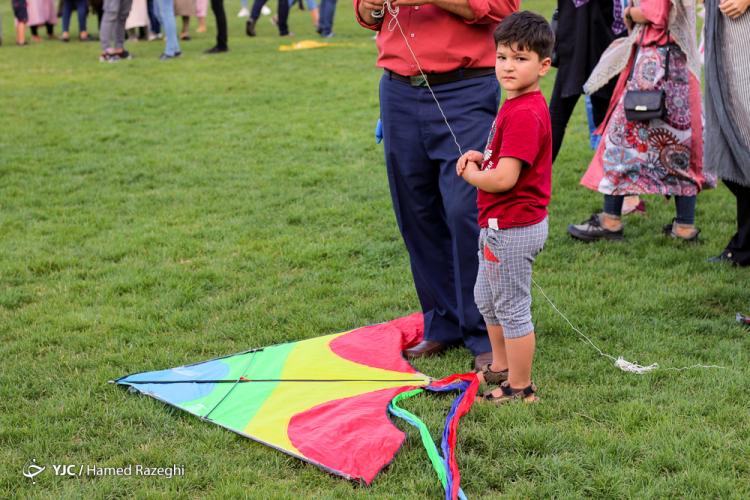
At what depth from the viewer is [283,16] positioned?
16.5 metres

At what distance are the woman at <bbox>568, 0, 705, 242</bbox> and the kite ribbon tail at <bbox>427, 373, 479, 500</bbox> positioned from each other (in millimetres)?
2237

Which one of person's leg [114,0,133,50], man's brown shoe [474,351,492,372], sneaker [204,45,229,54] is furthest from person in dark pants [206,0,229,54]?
man's brown shoe [474,351,492,372]

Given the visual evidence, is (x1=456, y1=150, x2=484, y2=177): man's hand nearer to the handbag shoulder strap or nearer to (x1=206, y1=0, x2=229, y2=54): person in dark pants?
the handbag shoulder strap

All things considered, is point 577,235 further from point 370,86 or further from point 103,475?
point 370,86

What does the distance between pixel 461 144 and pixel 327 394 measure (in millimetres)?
1184

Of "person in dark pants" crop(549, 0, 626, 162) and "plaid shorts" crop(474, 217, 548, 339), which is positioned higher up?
"person in dark pants" crop(549, 0, 626, 162)

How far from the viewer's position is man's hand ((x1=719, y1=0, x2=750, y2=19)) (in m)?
4.40

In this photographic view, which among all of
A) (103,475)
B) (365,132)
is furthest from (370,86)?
(103,475)

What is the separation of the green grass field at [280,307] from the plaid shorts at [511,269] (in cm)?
35

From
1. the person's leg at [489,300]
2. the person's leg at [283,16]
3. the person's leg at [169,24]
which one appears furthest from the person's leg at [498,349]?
the person's leg at [283,16]

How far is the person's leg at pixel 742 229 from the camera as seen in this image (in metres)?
5.16

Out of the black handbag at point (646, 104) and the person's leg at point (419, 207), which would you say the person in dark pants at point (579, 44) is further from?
the person's leg at point (419, 207)

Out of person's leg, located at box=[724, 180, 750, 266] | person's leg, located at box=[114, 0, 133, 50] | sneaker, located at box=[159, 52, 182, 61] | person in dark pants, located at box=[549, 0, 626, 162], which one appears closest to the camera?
person's leg, located at box=[724, 180, 750, 266]

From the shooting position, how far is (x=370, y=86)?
11328 mm
